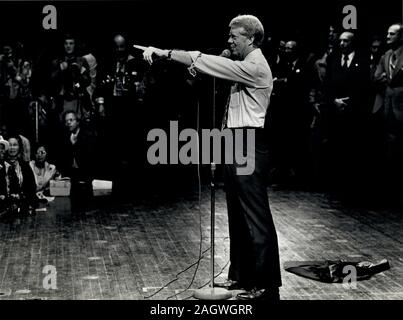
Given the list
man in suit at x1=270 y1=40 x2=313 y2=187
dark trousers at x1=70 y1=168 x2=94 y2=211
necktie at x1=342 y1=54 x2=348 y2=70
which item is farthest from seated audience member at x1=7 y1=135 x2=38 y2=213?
necktie at x1=342 y1=54 x2=348 y2=70

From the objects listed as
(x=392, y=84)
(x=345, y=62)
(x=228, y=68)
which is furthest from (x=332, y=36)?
(x=228, y=68)

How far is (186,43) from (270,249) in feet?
22.0

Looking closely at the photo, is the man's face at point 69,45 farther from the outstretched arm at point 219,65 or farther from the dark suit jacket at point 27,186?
the outstretched arm at point 219,65

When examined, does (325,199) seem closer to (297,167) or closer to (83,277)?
(297,167)

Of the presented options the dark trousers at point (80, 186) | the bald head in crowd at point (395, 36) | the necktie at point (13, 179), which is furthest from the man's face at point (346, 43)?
the necktie at point (13, 179)

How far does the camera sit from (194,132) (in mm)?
11422

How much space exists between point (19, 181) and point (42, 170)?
122 centimetres

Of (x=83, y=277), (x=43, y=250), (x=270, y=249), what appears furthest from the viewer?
(x=43, y=250)

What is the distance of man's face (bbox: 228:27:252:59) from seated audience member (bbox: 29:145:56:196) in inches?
203

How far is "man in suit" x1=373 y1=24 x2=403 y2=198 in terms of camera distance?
31.3ft

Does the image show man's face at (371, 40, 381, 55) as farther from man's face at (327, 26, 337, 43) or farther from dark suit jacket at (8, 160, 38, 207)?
dark suit jacket at (8, 160, 38, 207)

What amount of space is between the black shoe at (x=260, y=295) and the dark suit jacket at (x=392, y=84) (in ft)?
18.0

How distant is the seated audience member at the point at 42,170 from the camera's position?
30.6ft

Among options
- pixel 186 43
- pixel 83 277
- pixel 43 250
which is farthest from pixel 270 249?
pixel 186 43
